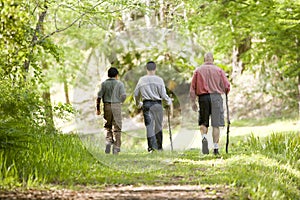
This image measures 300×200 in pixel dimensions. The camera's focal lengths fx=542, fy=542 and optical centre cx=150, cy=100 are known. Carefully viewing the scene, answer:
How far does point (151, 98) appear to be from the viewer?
8.38m

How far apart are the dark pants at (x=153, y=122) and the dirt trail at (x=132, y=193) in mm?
1999

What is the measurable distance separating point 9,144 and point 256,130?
1141cm

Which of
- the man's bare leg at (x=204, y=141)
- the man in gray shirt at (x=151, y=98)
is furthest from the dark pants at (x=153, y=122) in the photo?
the man's bare leg at (x=204, y=141)

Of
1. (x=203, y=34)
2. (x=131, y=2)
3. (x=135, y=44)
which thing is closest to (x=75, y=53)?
(x=203, y=34)

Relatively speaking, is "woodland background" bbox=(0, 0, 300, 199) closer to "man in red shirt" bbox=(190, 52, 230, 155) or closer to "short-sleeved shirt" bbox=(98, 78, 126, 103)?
"short-sleeved shirt" bbox=(98, 78, 126, 103)

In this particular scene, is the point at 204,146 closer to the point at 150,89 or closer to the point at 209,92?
the point at 209,92

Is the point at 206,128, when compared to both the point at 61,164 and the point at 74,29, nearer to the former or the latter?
the point at 61,164

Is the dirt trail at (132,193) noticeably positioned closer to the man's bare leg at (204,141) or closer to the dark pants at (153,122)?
the dark pants at (153,122)

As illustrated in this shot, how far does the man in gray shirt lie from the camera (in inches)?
320

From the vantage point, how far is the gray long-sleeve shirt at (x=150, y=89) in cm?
816

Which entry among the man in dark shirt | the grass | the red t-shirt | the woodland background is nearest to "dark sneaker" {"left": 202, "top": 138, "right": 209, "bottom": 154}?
the grass

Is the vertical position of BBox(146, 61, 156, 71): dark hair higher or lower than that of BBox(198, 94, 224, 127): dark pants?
higher

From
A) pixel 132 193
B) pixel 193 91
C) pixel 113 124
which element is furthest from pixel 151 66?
pixel 132 193

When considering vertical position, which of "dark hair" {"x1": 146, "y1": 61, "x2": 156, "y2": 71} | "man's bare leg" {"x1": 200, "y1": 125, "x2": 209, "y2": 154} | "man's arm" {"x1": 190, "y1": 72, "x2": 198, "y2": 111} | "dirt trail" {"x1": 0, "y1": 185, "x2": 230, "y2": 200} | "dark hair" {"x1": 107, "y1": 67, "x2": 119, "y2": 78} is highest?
"dark hair" {"x1": 146, "y1": 61, "x2": 156, "y2": 71}
